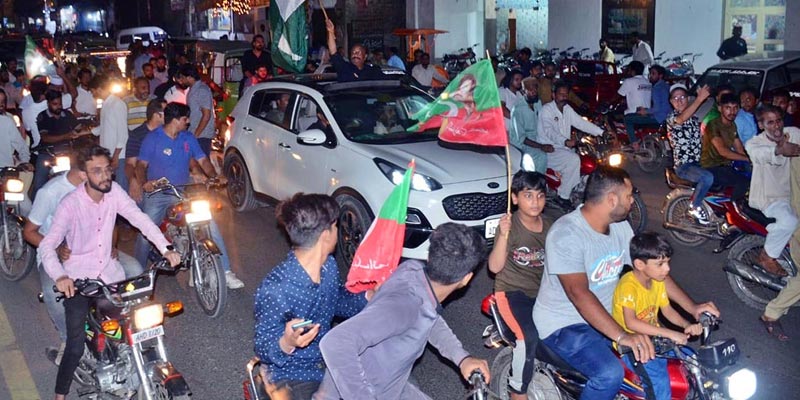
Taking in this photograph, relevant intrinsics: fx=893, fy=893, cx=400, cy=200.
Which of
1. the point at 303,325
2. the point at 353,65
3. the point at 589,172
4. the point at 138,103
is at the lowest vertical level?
the point at 589,172

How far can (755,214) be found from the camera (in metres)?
8.06

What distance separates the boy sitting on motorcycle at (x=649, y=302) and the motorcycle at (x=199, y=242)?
3.93m

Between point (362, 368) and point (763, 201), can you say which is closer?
point (362, 368)

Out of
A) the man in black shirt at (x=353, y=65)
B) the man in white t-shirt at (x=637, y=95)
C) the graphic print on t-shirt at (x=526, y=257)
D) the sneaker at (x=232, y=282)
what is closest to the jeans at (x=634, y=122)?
the man in white t-shirt at (x=637, y=95)

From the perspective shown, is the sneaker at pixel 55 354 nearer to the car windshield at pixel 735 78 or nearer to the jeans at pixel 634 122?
the car windshield at pixel 735 78

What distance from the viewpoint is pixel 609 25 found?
2741 centimetres

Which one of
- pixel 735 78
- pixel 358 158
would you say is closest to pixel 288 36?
pixel 358 158

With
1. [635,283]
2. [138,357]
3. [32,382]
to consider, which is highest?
[635,283]

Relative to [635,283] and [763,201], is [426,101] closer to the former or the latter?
[763,201]

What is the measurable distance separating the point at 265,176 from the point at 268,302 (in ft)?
23.2

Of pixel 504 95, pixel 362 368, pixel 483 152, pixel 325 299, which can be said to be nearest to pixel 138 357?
pixel 325 299

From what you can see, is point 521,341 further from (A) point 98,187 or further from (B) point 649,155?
(B) point 649,155

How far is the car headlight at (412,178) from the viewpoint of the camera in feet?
28.6

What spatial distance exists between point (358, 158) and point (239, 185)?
316cm
